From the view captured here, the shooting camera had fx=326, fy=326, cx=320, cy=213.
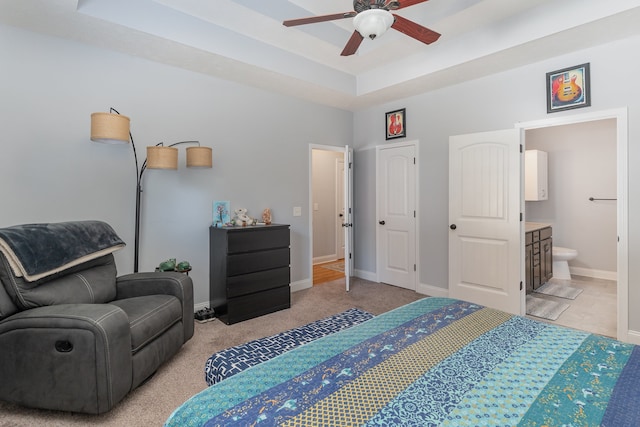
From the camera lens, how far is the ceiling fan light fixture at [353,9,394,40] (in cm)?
190

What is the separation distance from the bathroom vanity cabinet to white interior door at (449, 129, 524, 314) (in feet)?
1.85

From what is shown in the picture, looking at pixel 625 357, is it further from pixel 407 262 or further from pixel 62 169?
pixel 62 169

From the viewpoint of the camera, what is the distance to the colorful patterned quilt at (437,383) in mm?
941

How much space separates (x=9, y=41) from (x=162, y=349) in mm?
2660

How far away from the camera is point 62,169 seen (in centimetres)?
277

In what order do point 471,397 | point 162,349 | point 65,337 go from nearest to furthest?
point 471,397
point 65,337
point 162,349

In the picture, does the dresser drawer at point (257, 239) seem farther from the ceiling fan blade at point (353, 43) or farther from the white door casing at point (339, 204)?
the white door casing at point (339, 204)

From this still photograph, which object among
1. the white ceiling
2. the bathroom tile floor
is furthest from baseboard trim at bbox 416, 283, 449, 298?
the white ceiling

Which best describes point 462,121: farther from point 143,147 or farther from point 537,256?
point 143,147

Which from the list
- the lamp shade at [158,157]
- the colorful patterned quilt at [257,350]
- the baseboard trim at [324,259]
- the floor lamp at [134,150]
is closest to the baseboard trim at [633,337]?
the colorful patterned quilt at [257,350]

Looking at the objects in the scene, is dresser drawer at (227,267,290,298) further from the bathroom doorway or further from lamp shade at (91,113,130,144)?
the bathroom doorway

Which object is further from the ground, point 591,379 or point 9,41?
point 9,41

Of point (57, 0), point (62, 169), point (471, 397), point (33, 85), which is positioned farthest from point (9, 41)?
point (471, 397)

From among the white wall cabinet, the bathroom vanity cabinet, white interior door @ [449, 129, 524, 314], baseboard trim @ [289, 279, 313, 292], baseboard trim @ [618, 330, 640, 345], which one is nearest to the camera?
baseboard trim @ [618, 330, 640, 345]
